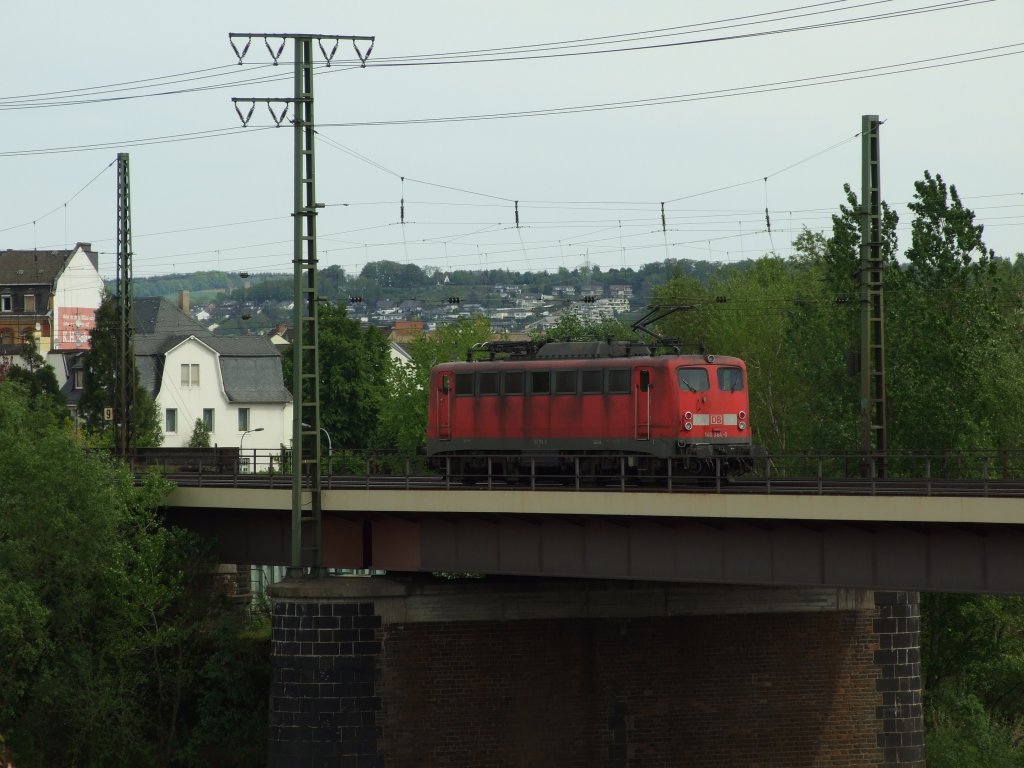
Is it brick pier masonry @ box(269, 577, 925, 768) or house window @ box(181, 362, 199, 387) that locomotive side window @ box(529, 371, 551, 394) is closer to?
brick pier masonry @ box(269, 577, 925, 768)

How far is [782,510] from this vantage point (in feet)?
116

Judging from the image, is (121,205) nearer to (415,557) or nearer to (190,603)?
(190,603)

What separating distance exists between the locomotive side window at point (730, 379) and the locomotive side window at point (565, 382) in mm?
3908

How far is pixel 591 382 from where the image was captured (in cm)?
4503

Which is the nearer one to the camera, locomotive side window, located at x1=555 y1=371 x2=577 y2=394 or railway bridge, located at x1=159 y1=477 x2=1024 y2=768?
railway bridge, located at x1=159 y1=477 x2=1024 y2=768

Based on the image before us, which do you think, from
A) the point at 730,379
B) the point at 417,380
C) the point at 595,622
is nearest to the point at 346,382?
the point at 417,380

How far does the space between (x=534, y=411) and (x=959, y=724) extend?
54.5ft

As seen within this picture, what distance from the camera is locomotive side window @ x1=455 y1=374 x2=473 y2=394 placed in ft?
157

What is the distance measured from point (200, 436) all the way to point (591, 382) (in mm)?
64286

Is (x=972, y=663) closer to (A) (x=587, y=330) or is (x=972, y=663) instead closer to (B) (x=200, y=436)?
(B) (x=200, y=436)

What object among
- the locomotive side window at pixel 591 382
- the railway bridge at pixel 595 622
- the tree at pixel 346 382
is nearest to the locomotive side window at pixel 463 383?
the railway bridge at pixel 595 622

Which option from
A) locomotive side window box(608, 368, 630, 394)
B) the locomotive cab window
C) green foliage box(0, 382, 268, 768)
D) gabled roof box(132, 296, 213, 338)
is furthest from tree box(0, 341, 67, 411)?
locomotive side window box(608, 368, 630, 394)

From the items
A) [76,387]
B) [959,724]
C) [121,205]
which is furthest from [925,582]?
[76,387]

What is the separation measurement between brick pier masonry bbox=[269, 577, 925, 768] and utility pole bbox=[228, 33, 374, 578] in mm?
1686
